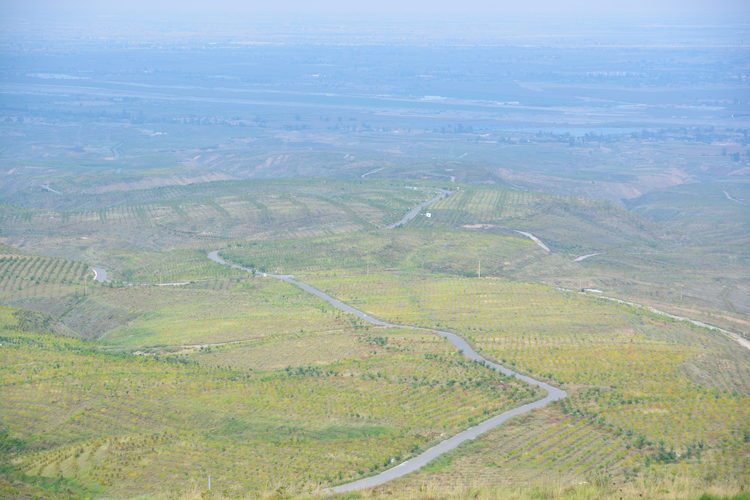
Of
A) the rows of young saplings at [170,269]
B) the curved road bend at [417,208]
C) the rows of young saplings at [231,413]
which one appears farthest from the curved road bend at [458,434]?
the curved road bend at [417,208]

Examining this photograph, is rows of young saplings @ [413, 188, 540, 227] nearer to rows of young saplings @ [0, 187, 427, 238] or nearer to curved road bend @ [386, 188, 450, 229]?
curved road bend @ [386, 188, 450, 229]

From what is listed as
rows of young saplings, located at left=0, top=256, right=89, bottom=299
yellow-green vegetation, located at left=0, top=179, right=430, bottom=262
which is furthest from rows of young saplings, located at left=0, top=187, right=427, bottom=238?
rows of young saplings, located at left=0, top=256, right=89, bottom=299

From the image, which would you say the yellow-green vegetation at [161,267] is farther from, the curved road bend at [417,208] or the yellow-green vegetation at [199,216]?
the curved road bend at [417,208]

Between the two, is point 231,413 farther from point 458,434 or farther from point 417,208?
point 417,208


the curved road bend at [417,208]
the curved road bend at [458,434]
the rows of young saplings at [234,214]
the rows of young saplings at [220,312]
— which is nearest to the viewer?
the curved road bend at [458,434]

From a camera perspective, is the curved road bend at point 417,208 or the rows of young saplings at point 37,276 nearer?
the rows of young saplings at point 37,276
